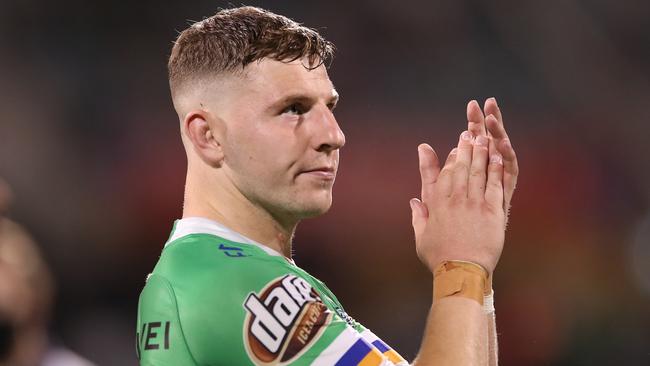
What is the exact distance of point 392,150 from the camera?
6.49 metres

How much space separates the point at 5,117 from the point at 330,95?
13.2 feet

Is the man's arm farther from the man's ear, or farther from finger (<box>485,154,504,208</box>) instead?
the man's ear

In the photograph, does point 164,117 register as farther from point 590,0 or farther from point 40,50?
point 590,0

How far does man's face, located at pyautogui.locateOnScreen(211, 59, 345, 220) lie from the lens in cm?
228

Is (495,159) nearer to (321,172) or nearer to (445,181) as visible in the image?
(445,181)

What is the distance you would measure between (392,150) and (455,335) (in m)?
4.51

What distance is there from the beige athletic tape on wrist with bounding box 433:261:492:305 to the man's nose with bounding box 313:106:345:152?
417 mm

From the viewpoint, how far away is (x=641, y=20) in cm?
666

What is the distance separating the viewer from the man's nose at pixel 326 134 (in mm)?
2289

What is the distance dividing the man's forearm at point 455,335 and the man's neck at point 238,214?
49 centimetres

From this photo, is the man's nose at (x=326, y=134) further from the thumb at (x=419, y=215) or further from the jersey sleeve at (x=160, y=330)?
the jersey sleeve at (x=160, y=330)

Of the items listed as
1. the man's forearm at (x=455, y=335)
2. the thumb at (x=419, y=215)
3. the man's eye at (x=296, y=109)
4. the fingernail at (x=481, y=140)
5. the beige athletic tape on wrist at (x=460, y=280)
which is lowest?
the man's forearm at (x=455, y=335)

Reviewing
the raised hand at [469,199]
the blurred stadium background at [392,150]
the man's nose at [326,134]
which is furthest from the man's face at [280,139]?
the blurred stadium background at [392,150]

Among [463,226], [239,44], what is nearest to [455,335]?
[463,226]
